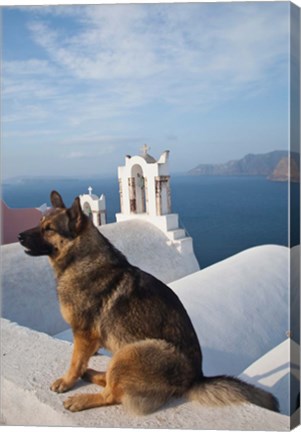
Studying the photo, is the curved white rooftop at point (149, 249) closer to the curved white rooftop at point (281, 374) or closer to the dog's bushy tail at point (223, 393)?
the curved white rooftop at point (281, 374)

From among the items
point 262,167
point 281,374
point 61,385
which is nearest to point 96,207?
point 262,167

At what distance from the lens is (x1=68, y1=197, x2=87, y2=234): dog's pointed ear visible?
2160mm

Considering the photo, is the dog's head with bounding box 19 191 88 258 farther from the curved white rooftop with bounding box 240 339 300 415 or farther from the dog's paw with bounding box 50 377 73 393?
the curved white rooftop with bounding box 240 339 300 415

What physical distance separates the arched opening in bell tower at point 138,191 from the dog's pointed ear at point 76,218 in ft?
9.36

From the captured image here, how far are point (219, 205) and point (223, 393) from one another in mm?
2759

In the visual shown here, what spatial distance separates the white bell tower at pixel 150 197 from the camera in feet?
16.0

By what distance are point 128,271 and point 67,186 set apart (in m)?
1.35

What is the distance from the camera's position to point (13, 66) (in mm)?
3201

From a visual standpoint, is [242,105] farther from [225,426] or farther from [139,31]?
[225,426]

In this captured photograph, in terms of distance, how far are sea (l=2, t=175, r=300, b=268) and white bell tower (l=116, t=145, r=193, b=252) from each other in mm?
113

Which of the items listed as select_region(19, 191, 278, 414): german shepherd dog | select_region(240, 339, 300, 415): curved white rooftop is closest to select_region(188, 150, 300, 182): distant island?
select_region(240, 339, 300, 415): curved white rooftop

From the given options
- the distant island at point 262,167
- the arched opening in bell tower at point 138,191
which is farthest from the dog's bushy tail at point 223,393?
the arched opening in bell tower at point 138,191

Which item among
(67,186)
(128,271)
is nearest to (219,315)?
(67,186)

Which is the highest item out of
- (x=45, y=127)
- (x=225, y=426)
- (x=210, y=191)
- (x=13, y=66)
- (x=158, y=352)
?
(x=13, y=66)
